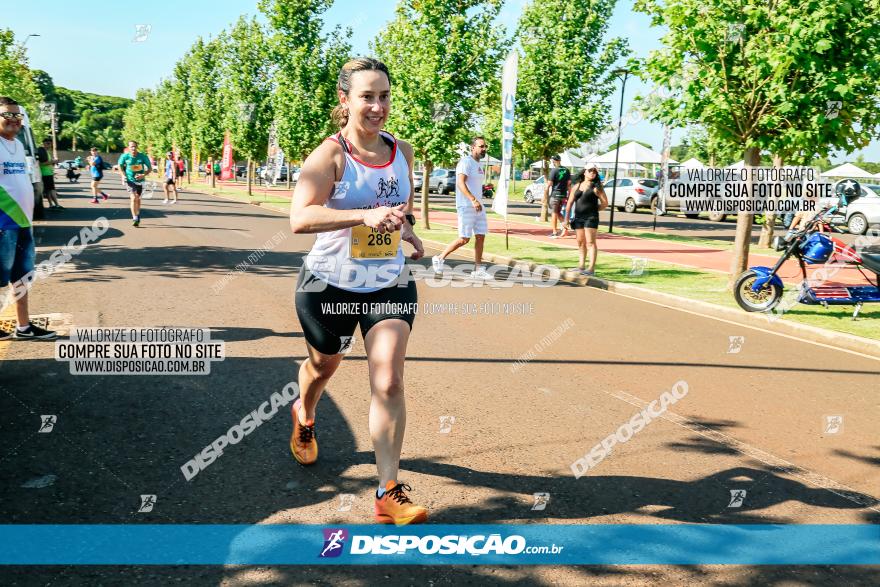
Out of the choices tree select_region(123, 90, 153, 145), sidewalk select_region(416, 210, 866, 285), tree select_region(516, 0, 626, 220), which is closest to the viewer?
sidewalk select_region(416, 210, 866, 285)

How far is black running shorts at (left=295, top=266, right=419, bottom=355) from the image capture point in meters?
3.43

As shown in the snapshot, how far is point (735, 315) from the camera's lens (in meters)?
9.34

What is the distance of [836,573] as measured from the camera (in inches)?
121

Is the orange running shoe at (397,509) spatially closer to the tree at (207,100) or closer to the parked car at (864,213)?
the parked car at (864,213)

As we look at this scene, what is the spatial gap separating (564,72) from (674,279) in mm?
13964

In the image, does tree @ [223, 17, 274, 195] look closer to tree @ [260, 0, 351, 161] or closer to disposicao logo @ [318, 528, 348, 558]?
tree @ [260, 0, 351, 161]

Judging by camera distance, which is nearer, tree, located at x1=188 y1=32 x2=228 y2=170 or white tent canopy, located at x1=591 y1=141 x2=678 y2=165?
white tent canopy, located at x1=591 y1=141 x2=678 y2=165

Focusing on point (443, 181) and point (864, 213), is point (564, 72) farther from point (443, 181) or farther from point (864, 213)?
point (443, 181)

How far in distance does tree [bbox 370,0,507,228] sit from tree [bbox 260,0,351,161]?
1111cm

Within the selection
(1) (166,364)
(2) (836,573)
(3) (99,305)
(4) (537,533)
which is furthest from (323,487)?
(3) (99,305)

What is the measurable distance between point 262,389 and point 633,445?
2741 mm

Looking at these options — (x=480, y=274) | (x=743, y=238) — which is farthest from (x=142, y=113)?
(x=743, y=238)

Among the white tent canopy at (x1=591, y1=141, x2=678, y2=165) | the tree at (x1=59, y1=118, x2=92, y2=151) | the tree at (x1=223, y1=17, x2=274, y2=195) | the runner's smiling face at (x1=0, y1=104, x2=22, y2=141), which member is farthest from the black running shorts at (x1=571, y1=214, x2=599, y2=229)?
the tree at (x1=59, y1=118, x2=92, y2=151)

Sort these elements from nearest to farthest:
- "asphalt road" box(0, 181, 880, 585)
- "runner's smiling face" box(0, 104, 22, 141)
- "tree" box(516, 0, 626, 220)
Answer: "asphalt road" box(0, 181, 880, 585) → "runner's smiling face" box(0, 104, 22, 141) → "tree" box(516, 0, 626, 220)
